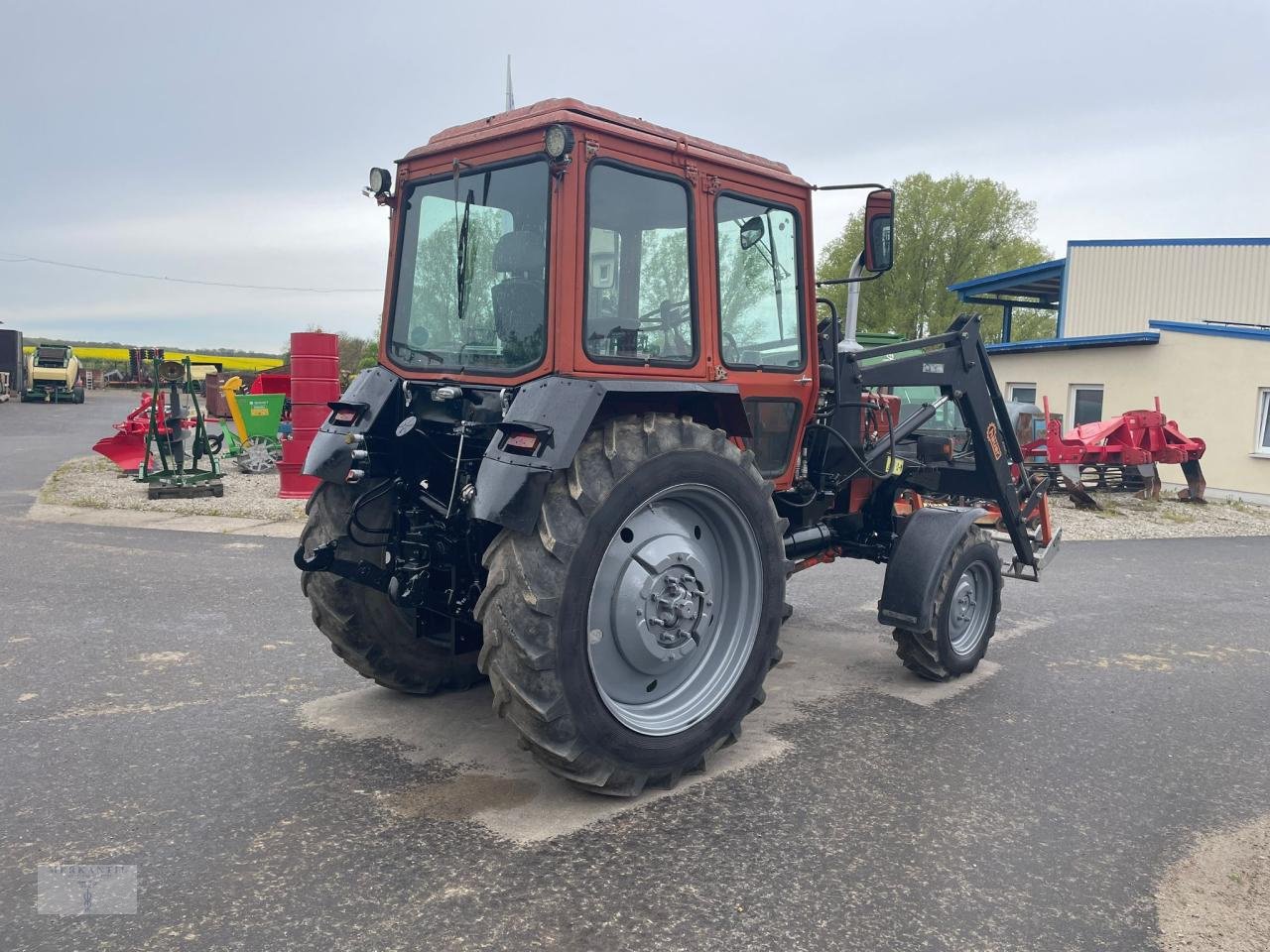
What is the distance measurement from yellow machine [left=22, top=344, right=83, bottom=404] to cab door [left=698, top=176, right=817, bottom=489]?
40.2 m

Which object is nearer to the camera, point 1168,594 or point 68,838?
point 68,838

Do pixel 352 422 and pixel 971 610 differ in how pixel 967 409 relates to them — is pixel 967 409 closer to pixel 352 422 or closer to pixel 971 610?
pixel 971 610

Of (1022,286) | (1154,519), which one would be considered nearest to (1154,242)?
(1022,286)

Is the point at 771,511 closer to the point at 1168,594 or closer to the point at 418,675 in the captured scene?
the point at 418,675

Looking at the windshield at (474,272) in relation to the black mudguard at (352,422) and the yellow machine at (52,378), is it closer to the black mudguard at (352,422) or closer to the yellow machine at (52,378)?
the black mudguard at (352,422)

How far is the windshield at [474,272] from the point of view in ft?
12.9

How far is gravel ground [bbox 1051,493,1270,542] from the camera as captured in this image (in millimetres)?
12359

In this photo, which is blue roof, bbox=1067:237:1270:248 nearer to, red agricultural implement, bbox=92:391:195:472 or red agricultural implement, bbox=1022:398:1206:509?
red agricultural implement, bbox=1022:398:1206:509

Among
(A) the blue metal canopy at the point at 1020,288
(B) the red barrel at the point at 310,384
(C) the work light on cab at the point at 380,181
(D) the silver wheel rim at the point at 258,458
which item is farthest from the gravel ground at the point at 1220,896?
(A) the blue metal canopy at the point at 1020,288

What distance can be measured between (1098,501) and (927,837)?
1264cm

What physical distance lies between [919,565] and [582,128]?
2951mm

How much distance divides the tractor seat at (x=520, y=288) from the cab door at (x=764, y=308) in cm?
79

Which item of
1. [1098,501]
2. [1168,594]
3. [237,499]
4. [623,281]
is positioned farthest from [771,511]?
[1098,501]

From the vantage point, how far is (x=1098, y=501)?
1469 cm
